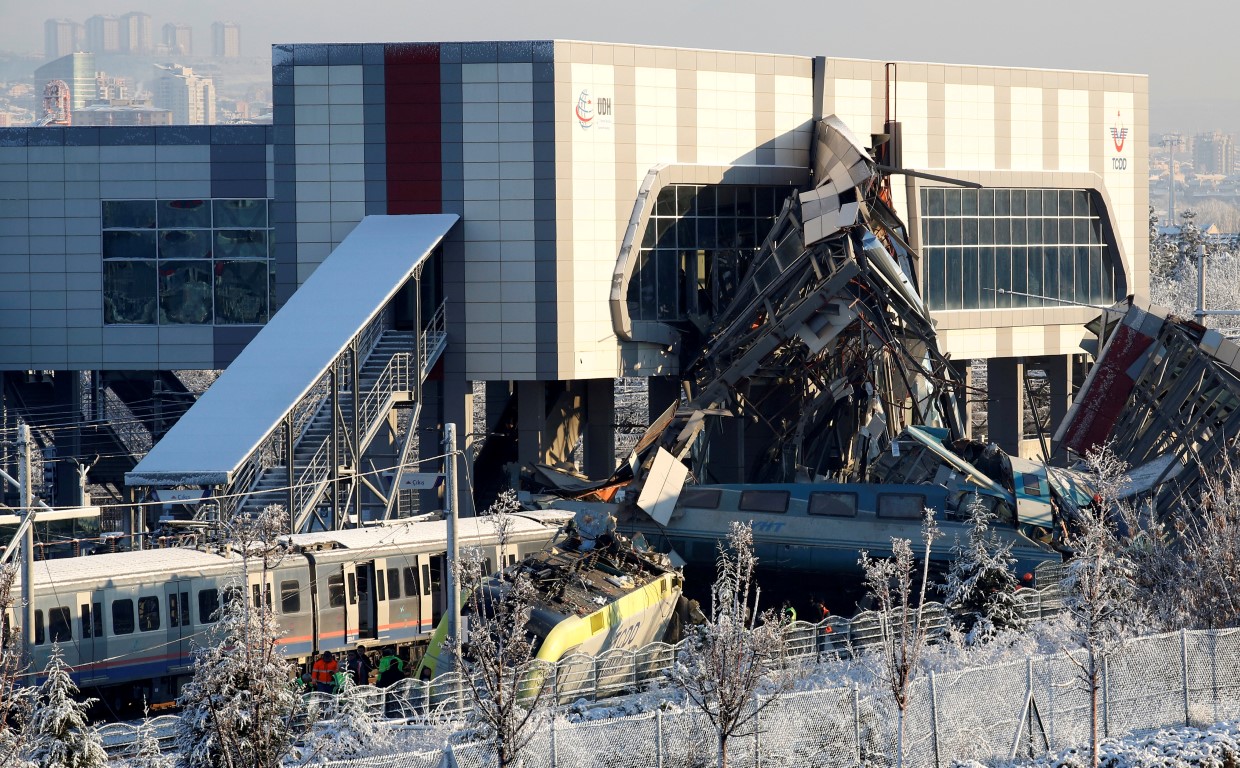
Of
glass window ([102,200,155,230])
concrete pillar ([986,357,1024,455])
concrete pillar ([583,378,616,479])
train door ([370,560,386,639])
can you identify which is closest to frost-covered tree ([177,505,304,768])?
train door ([370,560,386,639])

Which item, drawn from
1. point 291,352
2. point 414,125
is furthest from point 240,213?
point 291,352

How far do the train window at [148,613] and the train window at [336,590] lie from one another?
3.96 meters

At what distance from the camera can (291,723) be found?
2412 centimetres

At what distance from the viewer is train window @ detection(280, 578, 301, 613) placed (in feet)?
113

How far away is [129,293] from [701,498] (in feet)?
84.0

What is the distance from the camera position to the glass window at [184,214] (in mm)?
58219

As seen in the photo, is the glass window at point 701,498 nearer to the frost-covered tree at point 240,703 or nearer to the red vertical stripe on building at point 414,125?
the red vertical stripe on building at point 414,125

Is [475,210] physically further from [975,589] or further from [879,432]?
[975,589]

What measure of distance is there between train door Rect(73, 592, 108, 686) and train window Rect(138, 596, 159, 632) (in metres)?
0.82

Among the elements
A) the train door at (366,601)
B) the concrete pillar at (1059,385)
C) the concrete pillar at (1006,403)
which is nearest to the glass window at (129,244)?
the train door at (366,601)

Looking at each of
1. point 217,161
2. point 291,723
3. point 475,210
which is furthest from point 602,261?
point 291,723

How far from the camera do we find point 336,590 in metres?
35.5

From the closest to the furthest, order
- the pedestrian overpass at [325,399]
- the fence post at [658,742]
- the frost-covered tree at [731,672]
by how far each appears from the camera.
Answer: the frost-covered tree at [731,672], the fence post at [658,742], the pedestrian overpass at [325,399]

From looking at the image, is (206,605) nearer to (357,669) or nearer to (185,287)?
(357,669)
